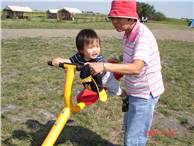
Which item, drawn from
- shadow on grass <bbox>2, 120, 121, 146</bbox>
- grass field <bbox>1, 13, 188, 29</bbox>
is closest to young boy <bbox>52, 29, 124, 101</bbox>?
shadow on grass <bbox>2, 120, 121, 146</bbox>

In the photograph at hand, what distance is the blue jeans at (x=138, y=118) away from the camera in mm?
3285

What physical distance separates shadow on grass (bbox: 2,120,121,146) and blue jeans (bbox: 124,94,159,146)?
1114 mm

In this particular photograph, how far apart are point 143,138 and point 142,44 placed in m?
1.01

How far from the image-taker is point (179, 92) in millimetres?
6777

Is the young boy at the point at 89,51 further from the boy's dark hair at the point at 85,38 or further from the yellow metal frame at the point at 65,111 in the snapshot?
the yellow metal frame at the point at 65,111

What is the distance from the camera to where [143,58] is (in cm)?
287

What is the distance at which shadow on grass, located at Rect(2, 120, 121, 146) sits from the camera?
14.7 feet

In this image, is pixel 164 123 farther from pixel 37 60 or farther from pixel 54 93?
pixel 37 60

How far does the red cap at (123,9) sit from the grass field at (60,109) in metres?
2.01

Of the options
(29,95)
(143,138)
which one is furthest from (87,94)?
(29,95)

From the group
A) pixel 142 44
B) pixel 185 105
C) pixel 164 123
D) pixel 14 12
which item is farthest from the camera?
pixel 14 12

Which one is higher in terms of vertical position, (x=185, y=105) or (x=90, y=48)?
(x=90, y=48)

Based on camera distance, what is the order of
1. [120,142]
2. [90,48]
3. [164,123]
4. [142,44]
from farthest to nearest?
[164,123] < [120,142] < [90,48] < [142,44]

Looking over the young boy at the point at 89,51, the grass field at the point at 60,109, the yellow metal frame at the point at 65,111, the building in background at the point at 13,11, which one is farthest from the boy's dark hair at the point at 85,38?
the building in background at the point at 13,11
